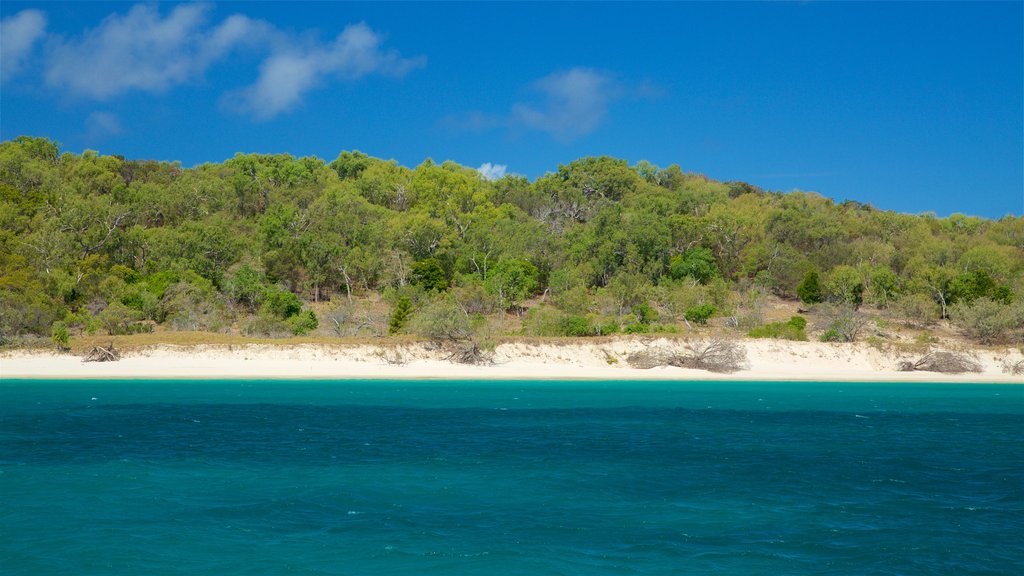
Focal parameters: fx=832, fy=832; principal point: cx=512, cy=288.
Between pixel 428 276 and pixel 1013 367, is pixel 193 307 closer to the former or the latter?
pixel 428 276

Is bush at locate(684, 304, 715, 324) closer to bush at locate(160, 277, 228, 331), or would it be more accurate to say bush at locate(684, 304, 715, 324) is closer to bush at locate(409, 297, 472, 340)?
bush at locate(409, 297, 472, 340)

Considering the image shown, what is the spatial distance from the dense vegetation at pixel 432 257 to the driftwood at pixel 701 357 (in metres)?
5.10

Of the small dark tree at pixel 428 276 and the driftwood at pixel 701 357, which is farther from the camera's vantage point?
the small dark tree at pixel 428 276

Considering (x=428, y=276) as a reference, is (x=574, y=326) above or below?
below

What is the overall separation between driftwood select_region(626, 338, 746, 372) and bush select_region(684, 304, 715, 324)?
1041cm

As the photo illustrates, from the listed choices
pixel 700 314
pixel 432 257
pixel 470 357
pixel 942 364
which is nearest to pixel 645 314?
pixel 700 314

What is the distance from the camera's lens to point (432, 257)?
70.8 meters

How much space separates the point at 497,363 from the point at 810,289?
32676mm

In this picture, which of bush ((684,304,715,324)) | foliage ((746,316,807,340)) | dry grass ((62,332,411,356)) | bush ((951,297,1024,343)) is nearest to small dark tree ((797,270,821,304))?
bush ((684,304,715,324))

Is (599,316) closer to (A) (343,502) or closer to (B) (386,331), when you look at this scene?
(B) (386,331)

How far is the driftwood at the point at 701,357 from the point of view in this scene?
44.8m

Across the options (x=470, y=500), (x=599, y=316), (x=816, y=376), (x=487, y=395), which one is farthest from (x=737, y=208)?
(x=470, y=500)

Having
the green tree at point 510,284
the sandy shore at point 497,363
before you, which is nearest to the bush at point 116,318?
the sandy shore at point 497,363

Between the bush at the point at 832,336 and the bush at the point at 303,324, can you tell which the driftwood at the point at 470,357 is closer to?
the bush at the point at 303,324
